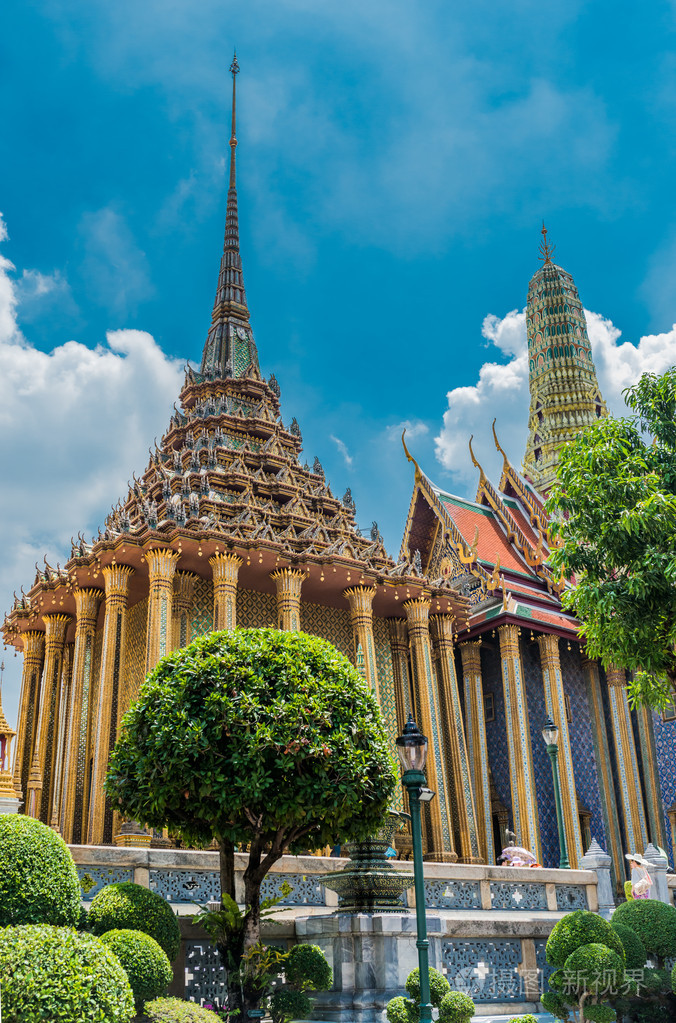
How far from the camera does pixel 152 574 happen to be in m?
20.4

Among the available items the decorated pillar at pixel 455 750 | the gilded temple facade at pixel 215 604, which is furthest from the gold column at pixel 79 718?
the decorated pillar at pixel 455 750

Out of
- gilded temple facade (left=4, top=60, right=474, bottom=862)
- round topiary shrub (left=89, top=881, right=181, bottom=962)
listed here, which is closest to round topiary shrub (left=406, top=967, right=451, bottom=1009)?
round topiary shrub (left=89, top=881, right=181, bottom=962)

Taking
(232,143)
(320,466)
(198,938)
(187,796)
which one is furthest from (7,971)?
(232,143)

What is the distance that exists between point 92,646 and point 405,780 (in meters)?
14.7

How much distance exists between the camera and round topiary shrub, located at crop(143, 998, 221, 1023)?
730 cm

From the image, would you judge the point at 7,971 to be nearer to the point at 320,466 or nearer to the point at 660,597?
the point at 660,597

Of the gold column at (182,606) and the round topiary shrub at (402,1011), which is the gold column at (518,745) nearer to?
the gold column at (182,606)

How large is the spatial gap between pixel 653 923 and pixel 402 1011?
3.48 metres

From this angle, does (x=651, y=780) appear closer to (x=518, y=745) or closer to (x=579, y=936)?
(x=518, y=745)

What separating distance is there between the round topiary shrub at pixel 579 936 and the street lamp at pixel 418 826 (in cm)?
206

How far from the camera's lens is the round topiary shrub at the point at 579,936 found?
10.1 metres

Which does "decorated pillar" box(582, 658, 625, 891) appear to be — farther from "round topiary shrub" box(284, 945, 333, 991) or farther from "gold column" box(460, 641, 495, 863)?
"round topiary shrub" box(284, 945, 333, 991)

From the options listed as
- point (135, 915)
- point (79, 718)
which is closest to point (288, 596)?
point (79, 718)

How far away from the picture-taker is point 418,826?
8.84 metres
